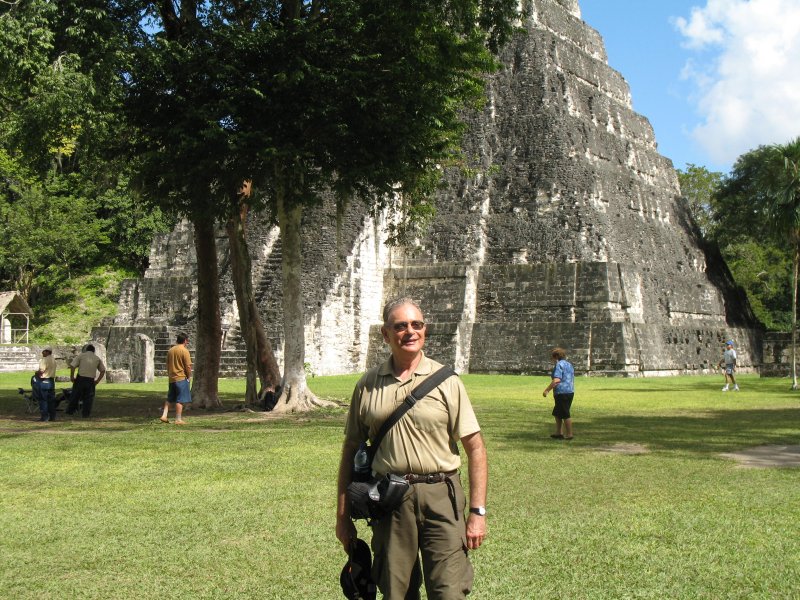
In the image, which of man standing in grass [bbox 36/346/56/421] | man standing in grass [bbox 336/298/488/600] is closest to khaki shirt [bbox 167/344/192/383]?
man standing in grass [bbox 36/346/56/421]

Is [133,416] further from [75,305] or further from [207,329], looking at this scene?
[75,305]

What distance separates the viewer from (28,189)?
128 feet

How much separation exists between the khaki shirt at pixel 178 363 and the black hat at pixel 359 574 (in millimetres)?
10216

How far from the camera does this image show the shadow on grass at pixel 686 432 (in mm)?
11625

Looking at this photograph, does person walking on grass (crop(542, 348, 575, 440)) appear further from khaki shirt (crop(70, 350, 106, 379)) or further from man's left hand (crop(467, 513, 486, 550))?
man's left hand (crop(467, 513, 486, 550))

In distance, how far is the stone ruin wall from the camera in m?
28.5

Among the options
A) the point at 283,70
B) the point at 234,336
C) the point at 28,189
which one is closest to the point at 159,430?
the point at 283,70

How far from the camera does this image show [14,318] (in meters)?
37.2

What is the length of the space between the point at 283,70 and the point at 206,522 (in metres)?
8.96

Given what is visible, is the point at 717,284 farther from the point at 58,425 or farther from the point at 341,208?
the point at 58,425

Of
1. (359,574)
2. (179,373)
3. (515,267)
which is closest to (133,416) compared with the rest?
(179,373)

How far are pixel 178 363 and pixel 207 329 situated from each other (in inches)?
156

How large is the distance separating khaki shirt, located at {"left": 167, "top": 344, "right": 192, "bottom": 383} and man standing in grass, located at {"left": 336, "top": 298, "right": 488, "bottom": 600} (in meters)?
10.1

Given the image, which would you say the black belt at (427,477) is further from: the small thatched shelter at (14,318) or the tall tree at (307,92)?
the small thatched shelter at (14,318)
